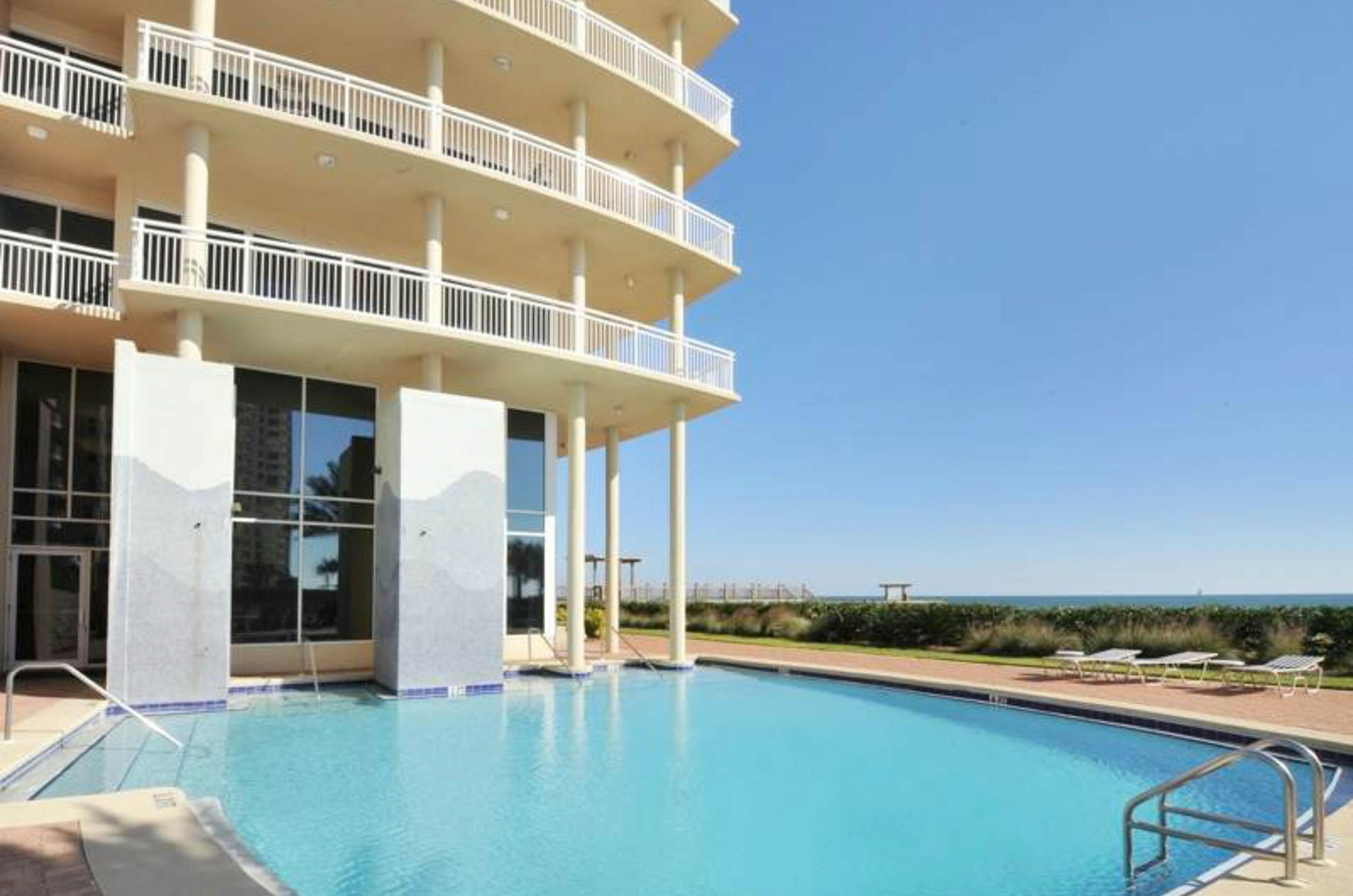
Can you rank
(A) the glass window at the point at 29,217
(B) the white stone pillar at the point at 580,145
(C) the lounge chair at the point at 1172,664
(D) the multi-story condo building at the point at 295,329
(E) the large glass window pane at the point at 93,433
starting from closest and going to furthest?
(D) the multi-story condo building at the point at 295,329
(A) the glass window at the point at 29,217
(E) the large glass window pane at the point at 93,433
(C) the lounge chair at the point at 1172,664
(B) the white stone pillar at the point at 580,145

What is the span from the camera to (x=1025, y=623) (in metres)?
20.2

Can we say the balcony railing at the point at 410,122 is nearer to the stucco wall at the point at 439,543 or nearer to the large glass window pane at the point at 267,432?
the stucco wall at the point at 439,543

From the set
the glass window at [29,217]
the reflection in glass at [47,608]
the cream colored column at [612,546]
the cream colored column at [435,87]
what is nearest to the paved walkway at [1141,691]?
the cream colored column at [612,546]

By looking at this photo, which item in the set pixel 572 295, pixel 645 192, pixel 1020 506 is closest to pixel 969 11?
pixel 645 192

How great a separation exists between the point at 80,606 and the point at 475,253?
9175 mm

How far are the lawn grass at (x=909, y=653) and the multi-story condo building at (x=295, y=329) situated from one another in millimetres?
6007

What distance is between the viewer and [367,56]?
14.9 metres

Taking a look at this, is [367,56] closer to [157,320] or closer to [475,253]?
[475,253]

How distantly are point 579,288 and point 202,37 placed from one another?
6854mm

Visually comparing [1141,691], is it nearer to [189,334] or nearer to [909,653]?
[909,653]

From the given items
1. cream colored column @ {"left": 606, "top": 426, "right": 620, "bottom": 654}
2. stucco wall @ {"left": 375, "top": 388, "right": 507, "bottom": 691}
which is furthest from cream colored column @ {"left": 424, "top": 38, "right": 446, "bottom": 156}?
cream colored column @ {"left": 606, "top": 426, "right": 620, "bottom": 654}

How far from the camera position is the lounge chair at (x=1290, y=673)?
42.4ft

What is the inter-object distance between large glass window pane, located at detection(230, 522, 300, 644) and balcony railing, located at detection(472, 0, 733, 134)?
31.5 feet

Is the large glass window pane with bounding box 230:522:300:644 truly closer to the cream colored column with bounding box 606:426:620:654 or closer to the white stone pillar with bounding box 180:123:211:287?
the white stone pillar with bounding box 180:123:211:287
